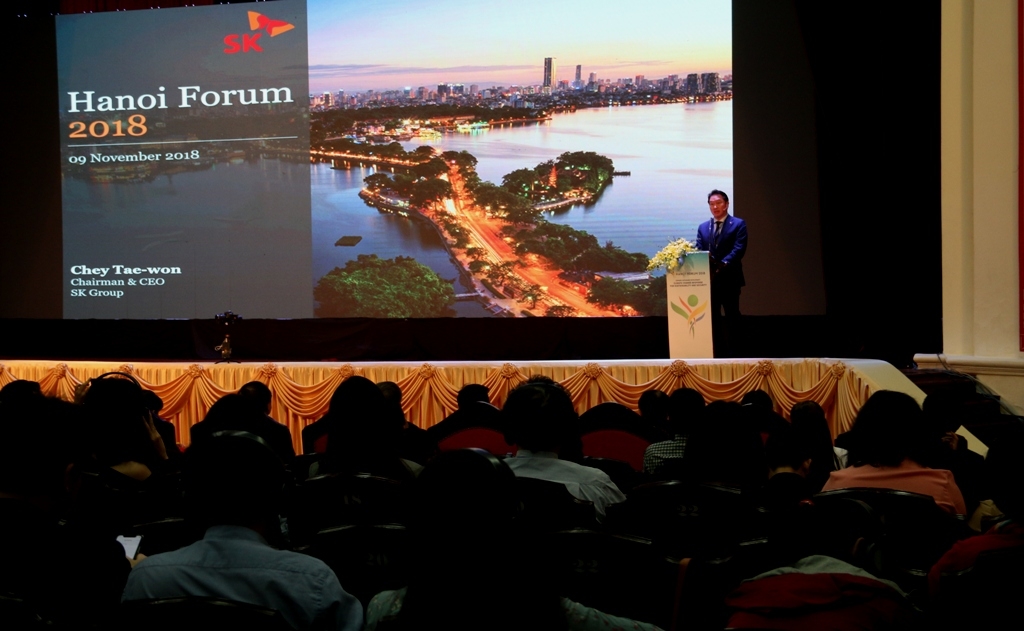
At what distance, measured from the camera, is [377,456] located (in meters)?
2.63

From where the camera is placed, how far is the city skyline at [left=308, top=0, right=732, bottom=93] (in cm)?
853

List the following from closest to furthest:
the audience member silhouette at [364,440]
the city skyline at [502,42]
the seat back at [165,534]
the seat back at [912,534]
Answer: the seat back at [912,534] → the seat back at [165,534] → the audience member silhouette at [364,440] → the city skyline at [502,42]

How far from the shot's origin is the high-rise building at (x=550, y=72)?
8.79 m

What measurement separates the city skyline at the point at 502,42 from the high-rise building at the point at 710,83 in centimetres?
7

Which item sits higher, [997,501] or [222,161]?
[222,161]

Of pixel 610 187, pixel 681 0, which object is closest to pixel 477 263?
pixel 610 187

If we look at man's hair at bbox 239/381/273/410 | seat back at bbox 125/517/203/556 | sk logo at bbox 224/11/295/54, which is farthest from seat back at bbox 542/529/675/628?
sk logo at bbox 224/11/295/54

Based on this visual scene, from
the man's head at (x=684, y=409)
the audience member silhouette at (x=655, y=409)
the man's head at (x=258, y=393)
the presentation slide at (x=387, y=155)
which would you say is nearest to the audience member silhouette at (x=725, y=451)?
the man's head at (x=684, y=409)

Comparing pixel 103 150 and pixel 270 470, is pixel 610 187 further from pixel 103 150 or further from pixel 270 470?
pixel 270 470

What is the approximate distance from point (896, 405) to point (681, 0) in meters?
6.64

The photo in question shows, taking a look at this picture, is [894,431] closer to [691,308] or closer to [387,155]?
[691,308]

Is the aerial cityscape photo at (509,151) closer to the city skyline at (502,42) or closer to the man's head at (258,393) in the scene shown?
the city skyline at (502,42)

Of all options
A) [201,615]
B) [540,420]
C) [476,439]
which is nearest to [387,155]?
[476,439]

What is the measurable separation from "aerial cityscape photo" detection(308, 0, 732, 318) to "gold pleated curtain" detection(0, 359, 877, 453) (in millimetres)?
1490
